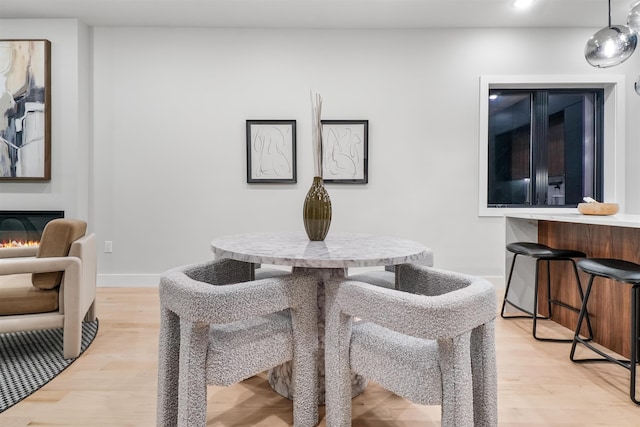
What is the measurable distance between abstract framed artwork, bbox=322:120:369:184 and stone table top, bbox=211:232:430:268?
175 centimetres

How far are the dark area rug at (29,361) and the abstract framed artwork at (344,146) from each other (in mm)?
2447

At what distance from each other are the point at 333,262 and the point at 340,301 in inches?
5.7

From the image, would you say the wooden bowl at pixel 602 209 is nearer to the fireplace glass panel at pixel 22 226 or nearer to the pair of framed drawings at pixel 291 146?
the pair of framed drawings at pixel 291 146

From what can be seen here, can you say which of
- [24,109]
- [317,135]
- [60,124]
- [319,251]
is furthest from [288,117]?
[24,109]

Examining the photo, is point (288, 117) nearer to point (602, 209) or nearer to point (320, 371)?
point (320, 371)

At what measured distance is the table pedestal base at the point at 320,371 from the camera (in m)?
1.44

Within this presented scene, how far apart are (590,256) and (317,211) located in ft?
6.71

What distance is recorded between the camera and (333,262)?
48.4 inches

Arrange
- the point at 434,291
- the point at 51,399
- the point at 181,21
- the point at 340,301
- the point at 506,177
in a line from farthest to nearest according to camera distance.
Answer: the point at 506,177 < the point at 181,21 < the point at 51,399 < the point at 434,291 < the point at 340,301

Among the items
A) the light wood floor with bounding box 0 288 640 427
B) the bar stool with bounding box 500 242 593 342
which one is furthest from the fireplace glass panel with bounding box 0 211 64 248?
the bar stool with bounding box 500 242 593 342

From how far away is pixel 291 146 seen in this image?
135 inches

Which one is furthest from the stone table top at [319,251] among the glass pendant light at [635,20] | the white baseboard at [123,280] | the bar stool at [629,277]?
the white baseboard at [123,280]

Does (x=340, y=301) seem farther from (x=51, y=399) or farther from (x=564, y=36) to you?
(x=564, y=36)

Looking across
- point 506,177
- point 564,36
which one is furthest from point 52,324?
point 564,36
